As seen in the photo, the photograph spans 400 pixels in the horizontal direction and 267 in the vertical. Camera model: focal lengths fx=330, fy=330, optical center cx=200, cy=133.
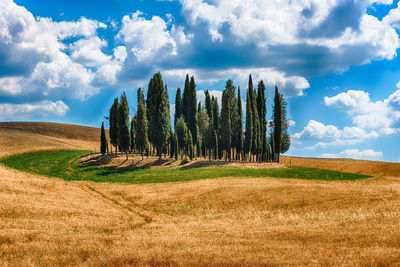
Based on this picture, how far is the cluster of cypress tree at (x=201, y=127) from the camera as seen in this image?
72.9m

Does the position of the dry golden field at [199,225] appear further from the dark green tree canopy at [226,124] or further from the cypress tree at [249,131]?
the cypress tree at [249,131]

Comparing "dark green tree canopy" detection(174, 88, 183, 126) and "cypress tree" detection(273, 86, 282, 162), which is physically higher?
"dark green tree canopy" detection(174, 88, 183, 126)

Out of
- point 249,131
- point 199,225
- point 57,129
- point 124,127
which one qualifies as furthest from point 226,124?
point 57,129

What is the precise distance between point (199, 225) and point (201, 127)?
6943cm

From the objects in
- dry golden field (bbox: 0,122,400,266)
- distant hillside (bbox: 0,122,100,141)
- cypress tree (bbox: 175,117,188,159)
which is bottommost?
Result: dry golden field (bbox: 0,122,400,266)

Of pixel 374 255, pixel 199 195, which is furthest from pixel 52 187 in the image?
pixel 374 255

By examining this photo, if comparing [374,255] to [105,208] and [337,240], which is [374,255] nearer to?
[337,240]

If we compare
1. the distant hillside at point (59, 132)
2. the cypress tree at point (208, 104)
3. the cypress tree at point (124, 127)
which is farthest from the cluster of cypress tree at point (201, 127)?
the distant hillside at point (59, 132)

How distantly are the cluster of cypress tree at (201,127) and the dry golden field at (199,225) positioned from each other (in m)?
37.4

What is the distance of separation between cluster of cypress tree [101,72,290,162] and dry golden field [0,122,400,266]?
3742 centimetres

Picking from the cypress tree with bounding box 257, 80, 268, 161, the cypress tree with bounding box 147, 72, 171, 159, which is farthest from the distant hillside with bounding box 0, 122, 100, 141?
the cypress tree with bounding box 257, 80, 268, 161

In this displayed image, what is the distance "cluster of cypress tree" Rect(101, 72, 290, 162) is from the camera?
72.9 meters

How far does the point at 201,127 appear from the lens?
89875 mm

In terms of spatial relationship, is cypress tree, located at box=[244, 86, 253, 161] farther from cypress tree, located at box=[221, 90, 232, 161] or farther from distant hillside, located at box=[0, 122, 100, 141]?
distant hillside, located at box=[0, 122, 100, 141]
